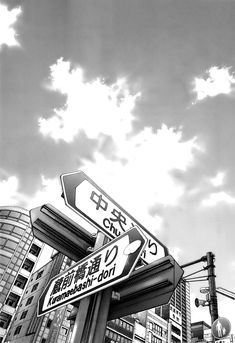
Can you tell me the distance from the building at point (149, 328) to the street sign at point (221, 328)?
2418 inches

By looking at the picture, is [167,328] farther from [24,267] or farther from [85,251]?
[85,251]

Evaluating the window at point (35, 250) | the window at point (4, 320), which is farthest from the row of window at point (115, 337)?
the window at point (35, 250)

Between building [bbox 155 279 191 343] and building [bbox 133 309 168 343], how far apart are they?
5.78m

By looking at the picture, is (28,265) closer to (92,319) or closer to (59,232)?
(59,232)

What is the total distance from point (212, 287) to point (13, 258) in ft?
131

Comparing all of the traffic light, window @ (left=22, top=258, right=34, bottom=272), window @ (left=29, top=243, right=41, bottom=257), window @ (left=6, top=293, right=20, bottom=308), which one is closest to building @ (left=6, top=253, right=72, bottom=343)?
window @ (left=6, top=293, right=20, bottom=308)

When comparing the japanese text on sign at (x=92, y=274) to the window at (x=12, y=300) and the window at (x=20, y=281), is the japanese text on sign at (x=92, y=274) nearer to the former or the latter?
the window at (x=12, y=300)

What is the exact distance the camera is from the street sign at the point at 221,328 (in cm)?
719

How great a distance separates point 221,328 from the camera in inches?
285

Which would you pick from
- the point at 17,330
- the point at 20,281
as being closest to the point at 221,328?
the point at 20,281

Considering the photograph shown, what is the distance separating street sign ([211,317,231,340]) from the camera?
719cm

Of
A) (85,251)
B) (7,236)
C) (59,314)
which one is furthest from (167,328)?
(85,251)

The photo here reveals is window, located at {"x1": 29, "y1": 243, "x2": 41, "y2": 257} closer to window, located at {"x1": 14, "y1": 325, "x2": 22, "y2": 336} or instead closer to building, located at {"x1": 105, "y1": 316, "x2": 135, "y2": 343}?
window, located at {"x1": 14, "y1": 325, "x2": 22, "y2": 336}

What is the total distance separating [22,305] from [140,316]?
108ft
